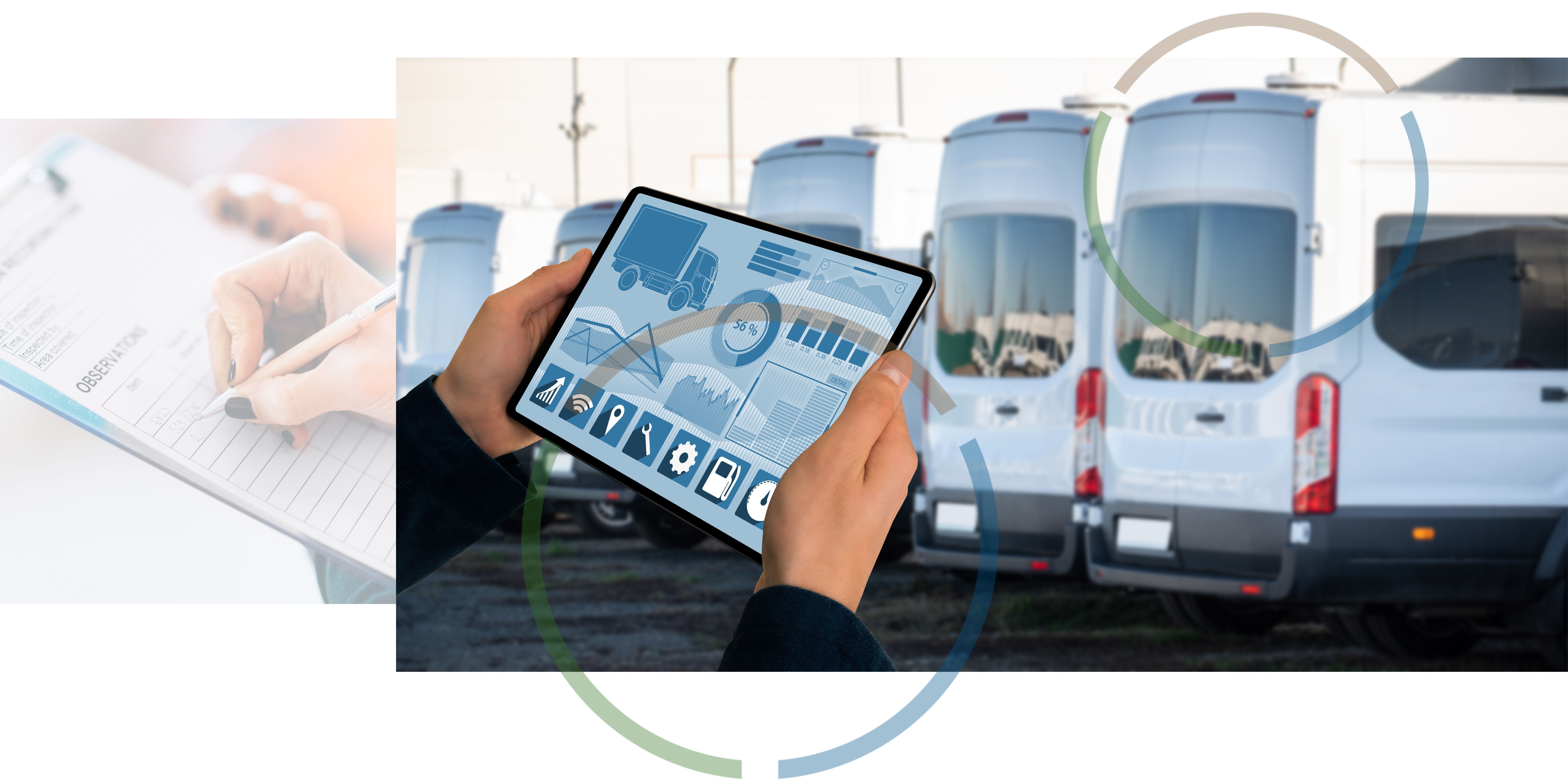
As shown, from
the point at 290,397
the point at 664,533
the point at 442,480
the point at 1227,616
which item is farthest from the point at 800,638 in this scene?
the point at 664,533

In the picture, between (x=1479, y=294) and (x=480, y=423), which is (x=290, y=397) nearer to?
(x=480, y=423)

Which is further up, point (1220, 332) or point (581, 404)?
point (581, 404)

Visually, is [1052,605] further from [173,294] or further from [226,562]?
[173,294]

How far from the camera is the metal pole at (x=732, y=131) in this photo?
5242mm

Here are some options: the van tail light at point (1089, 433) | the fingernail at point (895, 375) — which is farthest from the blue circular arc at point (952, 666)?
the fingernail at point (895, 375)

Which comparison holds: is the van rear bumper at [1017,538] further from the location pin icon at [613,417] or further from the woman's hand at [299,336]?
the location pin icon at [613,417]

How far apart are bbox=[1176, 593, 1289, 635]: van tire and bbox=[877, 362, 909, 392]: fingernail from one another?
4.02 metres

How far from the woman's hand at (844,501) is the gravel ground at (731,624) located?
321cm

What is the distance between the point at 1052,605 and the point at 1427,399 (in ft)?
6.47

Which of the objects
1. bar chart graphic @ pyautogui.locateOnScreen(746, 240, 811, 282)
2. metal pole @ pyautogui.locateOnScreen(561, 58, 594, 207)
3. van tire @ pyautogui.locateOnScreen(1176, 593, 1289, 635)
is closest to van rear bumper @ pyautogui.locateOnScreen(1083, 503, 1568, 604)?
van tire @ pyautogui.locateOnScreen(1176, 593, 1289, 635)

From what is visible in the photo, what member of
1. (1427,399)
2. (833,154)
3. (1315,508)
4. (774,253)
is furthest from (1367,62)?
(774,253)

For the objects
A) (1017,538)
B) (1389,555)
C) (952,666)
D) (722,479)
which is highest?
(722,479)

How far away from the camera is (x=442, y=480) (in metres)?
1.48

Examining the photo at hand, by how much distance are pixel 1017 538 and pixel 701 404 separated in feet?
11.4
